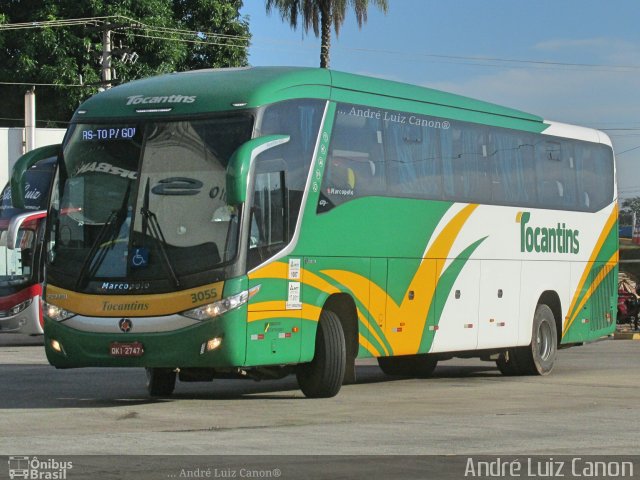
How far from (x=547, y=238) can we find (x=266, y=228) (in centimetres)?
738

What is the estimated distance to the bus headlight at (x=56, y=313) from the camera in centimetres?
1558

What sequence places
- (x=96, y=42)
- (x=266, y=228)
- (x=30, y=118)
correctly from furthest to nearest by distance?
1. (x=96, y=42)
2. (x=30, y=118)
3. (x=266, y=228)

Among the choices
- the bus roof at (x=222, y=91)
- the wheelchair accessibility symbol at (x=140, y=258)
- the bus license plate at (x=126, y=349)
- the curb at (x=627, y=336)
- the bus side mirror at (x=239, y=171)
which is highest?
the bus roof at (x=222, y=91)

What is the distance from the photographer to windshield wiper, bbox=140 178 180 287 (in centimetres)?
1502

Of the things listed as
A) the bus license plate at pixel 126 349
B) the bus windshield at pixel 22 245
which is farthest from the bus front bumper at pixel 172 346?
the bus windshield at pixel 22 245

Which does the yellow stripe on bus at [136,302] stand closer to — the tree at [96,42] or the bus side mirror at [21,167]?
the bus side mirror at [21,167]

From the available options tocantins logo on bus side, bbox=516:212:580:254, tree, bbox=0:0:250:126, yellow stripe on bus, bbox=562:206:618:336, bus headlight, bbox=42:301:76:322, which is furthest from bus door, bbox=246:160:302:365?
tree, bbox=0:0:250:126

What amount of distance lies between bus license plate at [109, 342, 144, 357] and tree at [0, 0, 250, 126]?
3311 cm

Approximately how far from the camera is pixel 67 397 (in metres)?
17.0

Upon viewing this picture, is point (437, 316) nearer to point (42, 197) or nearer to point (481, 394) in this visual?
point (481, 394)

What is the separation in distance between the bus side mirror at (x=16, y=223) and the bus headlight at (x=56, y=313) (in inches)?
485

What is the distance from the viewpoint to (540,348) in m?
21.7
